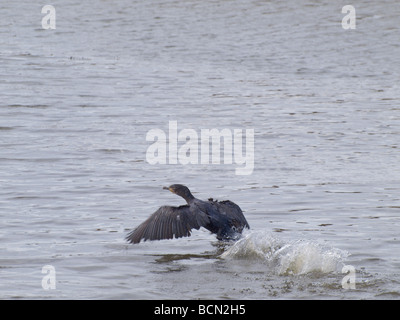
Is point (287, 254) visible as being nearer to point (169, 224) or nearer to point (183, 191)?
point (169, 224)

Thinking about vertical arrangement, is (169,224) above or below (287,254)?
above

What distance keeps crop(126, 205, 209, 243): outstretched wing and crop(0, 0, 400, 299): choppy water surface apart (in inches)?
7.9

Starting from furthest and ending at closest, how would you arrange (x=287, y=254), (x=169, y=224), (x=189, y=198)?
(x=189, y=198) → (x=169, y=224) → (x=287, y=254)

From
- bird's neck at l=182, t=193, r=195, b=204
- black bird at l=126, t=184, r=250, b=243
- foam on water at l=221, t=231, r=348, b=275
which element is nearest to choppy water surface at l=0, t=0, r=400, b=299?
foam on water at l=221, t=231, r=348, b=275

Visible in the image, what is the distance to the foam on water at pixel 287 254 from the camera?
8367mm

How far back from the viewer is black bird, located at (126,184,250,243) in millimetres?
8992

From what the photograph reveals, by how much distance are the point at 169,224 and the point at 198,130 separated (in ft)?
20.0

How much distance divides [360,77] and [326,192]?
890 centimetres

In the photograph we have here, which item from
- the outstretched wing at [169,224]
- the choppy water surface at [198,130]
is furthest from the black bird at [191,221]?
the choppy water surface at [198,130]

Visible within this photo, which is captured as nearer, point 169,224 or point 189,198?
point 169,224

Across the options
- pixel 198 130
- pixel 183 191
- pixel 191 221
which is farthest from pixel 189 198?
pixel 198 130

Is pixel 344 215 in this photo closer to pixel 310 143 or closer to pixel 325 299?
pixel 325 299

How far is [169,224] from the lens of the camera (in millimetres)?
9031
